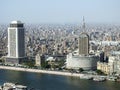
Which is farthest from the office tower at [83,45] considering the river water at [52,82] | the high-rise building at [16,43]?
the high-rise building at [16,43]

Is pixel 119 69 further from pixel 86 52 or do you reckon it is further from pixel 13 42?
pixel 13 42

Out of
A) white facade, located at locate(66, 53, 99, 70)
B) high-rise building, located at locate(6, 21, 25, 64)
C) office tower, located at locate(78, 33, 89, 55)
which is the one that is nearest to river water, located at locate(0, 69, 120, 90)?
white facade, located at locate(66, 53, 99, 70)

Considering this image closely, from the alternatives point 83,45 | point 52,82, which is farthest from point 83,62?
point 52,82

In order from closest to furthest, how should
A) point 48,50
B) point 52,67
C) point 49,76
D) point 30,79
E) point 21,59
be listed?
point 30,79, point 49,76, point 52,67, point 21,59, point 48,50

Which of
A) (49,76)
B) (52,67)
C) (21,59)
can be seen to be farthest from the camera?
(21,59)

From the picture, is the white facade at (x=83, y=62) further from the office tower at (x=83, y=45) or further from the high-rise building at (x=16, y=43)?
the high-rise building at (x=16, y=43)

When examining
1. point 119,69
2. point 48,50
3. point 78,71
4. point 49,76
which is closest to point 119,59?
point 119,69

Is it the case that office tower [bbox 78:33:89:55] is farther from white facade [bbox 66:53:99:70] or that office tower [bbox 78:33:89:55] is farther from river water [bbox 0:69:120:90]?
river water [bbox 0:69:120:90]
